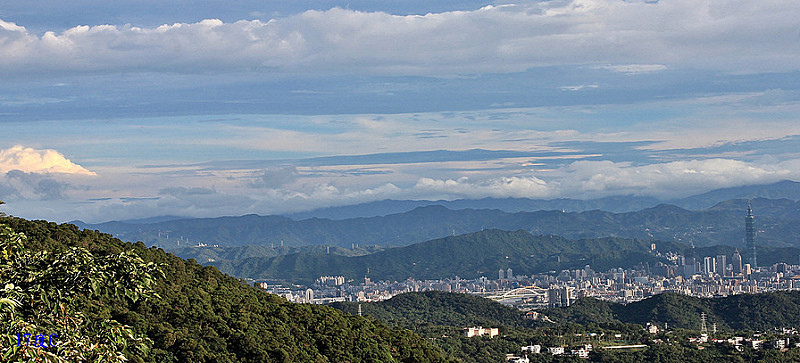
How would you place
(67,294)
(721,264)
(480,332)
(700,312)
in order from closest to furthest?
(67,294)
(480,332)
(700,312)
(721,264)

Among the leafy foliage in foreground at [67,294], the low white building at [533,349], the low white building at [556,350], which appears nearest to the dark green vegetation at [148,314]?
the leafy foliage in foreground at [67,294]

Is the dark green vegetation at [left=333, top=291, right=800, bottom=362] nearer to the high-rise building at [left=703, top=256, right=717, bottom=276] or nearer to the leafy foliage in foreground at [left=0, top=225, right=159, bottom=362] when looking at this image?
the leafy foliage in foreground at [left=0, top=225, right=159, bottom=362]

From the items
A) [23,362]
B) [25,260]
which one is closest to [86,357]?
[23,362]

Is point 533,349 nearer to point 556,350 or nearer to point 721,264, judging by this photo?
point 556,350

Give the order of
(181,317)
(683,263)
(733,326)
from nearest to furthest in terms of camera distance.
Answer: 1. (181,317)
2. (733,326)
3. (683,263)

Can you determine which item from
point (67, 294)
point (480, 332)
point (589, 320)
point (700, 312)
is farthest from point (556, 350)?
point (67, 294)

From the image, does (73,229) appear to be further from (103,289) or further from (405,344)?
(103,289)

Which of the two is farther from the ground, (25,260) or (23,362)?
(25,260)
